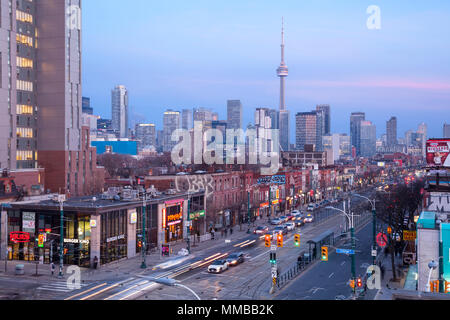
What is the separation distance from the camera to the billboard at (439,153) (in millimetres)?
53312

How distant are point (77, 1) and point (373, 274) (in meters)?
88.4

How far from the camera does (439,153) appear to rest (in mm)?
53594

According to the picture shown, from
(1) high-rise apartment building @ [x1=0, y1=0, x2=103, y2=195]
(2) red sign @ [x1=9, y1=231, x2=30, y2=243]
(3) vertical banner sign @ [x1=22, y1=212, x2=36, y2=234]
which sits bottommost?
(2) red sign @ [x1=9, y1=231, x2=30, y2=243]

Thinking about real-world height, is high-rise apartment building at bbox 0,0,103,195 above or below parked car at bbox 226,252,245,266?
above

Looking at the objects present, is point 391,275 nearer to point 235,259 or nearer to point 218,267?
point 235,259

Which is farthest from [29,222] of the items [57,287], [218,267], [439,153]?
[439,153]

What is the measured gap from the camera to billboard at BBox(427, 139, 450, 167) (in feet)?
175

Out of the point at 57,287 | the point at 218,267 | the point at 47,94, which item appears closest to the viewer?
the point at 57,287

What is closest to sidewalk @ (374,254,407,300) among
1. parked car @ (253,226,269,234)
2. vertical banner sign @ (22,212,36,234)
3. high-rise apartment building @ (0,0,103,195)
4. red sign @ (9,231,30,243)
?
parked car @ (253,226,269,234)

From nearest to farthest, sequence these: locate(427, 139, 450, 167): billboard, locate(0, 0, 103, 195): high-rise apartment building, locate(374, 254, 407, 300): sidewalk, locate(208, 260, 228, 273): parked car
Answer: locate(374, 254, 407, 300): sidewalk < locate(208, 260, 228, 273): parked car < locate(427, 139, 450, 167): billboard < locate(0, 0, 103, 195): high-rise apartment building

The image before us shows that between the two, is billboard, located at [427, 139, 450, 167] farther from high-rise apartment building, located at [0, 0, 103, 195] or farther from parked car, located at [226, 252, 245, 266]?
high-rise apartment building, located at [0, 0, 103, 195]

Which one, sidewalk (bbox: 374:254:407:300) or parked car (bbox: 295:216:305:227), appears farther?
parked car (bbox: 295:216:305:227)
